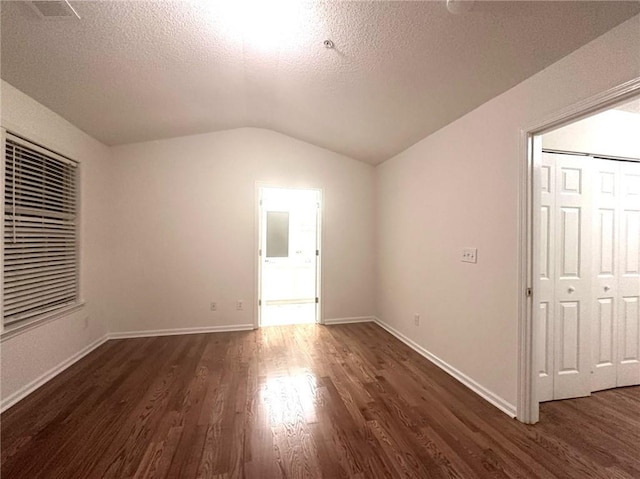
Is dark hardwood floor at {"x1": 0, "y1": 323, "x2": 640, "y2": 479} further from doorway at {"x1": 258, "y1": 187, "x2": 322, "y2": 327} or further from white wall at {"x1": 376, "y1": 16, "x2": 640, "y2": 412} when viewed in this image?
doorway at {"x1": 258, "y1": 187, "x2": 322, "y2": 327}

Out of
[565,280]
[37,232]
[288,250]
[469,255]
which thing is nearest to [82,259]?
[37,232]

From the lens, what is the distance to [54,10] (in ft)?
4.81

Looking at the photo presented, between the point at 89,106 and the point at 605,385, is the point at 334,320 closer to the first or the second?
the point at 605,385

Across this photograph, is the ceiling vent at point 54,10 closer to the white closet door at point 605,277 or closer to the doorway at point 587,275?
the doorway at point 587,275

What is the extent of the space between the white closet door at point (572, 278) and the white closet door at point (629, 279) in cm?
45

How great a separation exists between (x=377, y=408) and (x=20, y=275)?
3028 mm

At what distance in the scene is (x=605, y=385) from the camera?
2.32 metres

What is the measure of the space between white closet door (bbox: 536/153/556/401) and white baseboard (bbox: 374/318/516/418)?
36 cm

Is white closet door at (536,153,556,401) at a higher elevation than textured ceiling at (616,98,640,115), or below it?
below

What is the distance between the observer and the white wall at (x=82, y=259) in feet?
6.78

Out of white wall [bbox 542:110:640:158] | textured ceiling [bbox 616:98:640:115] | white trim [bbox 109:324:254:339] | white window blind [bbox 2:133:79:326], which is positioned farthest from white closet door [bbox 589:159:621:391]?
white window blind [bbox 2:133:79:326]

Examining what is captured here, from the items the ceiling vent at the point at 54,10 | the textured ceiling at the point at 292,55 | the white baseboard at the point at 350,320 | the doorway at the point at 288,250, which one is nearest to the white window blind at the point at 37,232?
the textured ceiling at the point at 292,55

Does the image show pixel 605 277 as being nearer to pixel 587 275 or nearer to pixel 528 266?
pixel 587 275

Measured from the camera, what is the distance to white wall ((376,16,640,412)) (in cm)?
157
